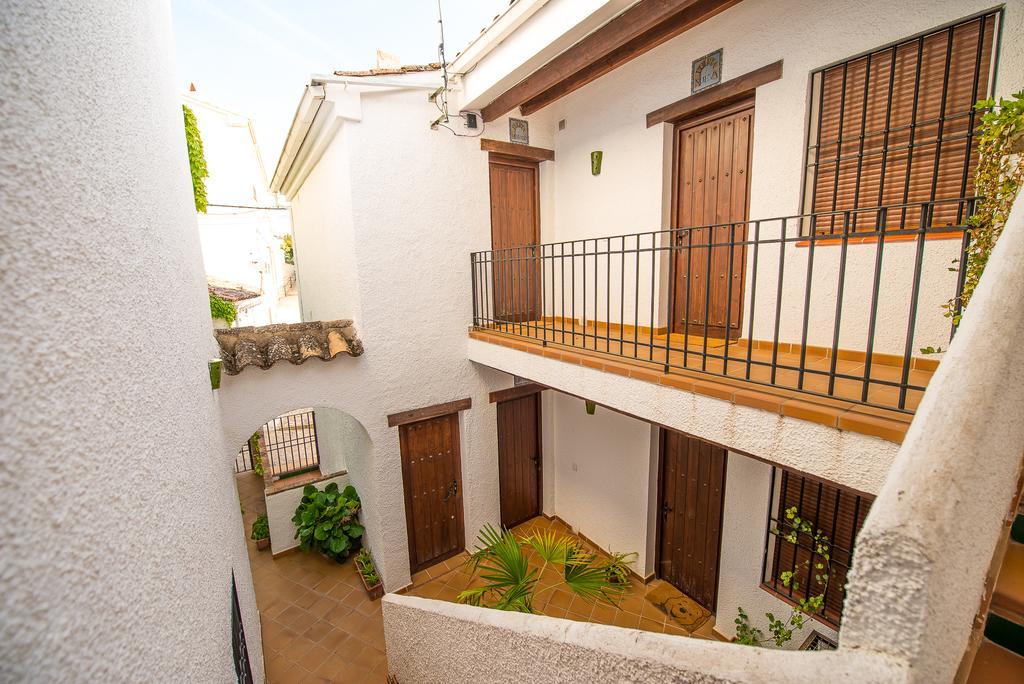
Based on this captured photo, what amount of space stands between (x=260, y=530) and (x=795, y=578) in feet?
24.2

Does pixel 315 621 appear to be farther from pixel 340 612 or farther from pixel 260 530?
pixel 260 530

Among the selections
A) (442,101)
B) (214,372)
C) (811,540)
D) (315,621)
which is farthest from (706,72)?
(315,621)

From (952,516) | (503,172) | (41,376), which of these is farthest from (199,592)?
(503,172)

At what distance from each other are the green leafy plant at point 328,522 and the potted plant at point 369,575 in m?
0.31

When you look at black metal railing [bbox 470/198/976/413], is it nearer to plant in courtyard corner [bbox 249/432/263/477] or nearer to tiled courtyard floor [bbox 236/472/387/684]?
tiled courtyard floor [bbox 236/472/387/684]

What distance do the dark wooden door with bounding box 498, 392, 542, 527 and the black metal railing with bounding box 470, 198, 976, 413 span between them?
185cm

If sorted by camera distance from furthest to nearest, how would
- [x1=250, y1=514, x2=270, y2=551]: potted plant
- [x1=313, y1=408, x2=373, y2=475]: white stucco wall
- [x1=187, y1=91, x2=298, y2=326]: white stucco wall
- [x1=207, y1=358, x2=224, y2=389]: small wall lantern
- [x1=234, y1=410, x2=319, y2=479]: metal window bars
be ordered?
[x1=187, y1=91, x2=298, y2=326]: white stucco wall, [x1=234, y1=410, x2=319, y2=479]: metal window bars, [x1=250, y1=514, x2=270, y2=551]: potted plant, [x1=313, y1=408, x2=373, y2=475]: white stucco wall, [x1=207, y1=358, x2=224, y2=389]: small wall lantern

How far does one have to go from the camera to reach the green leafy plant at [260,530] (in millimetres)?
6441

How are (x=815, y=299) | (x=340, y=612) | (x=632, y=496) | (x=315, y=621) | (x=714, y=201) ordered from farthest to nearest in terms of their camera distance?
(x=632, y=496) → (x=340, y=612) → (x=315, y=621) → (x=714, y=201) → (x=815, y=299)

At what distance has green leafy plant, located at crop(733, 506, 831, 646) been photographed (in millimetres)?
3484

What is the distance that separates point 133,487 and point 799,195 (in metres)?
4.49

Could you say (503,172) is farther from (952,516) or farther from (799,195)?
(952,516)

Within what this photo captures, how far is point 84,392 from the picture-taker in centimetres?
63

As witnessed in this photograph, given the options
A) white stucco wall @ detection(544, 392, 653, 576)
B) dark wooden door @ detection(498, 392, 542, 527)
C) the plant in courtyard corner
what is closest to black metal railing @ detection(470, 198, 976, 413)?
white stucco wall @ detection(544, 392, 653, 576)
